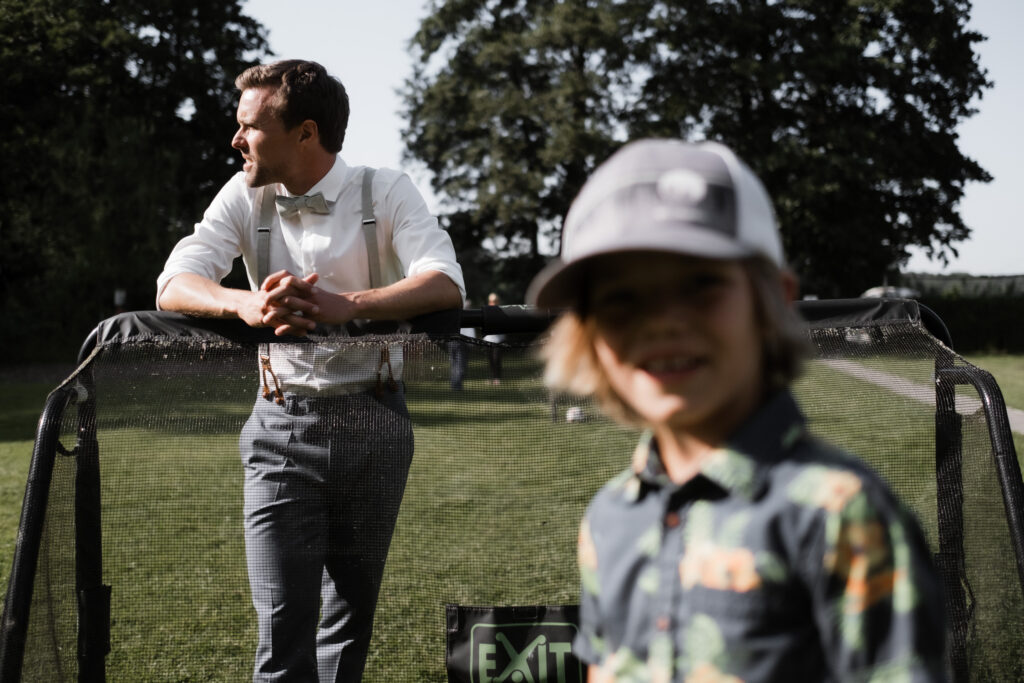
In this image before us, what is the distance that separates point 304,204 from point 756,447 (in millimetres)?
1896

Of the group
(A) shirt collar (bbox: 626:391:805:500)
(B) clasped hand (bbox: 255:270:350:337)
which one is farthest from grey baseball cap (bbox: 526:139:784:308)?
(B) clasped hand (bbox: 255:270:350:337)

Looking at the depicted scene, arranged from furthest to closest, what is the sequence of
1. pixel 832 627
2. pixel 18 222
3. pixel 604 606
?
pixel 18 222, pixel 604 606, pixel 832 627

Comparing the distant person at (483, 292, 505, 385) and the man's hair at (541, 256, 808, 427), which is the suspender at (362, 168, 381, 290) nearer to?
the distant person at (483, 292, 505, 385)

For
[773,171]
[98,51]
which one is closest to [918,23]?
[773,171]

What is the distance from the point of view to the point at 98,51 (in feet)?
96.8

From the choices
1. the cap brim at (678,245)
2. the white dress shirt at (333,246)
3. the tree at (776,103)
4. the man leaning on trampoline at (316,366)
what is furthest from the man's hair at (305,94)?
the tree at (776,103)

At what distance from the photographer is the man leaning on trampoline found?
2.78m

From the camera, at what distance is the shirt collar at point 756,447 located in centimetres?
124

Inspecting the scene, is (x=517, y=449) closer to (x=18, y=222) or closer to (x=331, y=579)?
Result: (x=331, y=579)

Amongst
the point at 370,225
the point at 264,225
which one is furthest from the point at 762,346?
the point at 264,225

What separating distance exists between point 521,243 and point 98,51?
46.9ft

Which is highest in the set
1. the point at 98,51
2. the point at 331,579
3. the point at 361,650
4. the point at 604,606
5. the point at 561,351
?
the point at 98,51

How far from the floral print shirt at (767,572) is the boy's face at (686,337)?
0.17 feet

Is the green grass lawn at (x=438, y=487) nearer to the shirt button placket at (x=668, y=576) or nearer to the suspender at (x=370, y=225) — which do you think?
the suspender at (x=370, y=225)
